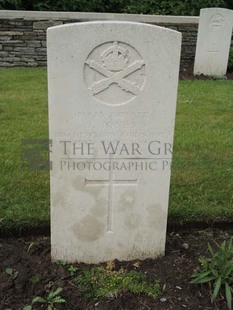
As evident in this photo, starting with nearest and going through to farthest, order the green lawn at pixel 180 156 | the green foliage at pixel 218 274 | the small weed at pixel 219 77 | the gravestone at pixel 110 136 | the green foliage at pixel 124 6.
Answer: the gravestone at pixel 110 136, the green foliage at pixel 218 274, the green lawn at pixel 180 156, the small weed at pixel 219 77, the green foliage at pixel 124 6

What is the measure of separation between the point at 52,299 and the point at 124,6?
881 cm

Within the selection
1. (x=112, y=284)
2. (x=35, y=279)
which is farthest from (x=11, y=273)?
(x=112, y=284)

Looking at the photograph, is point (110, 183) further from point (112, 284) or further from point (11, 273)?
point (11, 273)

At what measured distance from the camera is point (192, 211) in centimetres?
329

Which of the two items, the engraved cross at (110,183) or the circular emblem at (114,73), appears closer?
the circular emblem at (114,73)

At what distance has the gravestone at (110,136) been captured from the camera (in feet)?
7.41

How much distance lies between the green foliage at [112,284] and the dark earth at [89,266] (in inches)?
1.3

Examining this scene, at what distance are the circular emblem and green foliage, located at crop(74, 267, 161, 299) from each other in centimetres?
105

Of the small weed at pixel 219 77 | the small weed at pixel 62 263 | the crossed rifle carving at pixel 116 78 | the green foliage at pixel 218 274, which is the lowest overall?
the small weed at pixel 219 77

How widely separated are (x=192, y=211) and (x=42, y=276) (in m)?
1.31

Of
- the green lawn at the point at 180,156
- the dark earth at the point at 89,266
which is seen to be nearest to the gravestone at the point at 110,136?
the dark earth at the point at 89,266

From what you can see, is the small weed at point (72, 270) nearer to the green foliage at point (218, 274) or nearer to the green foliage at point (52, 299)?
the green foliage at point (52, 299)

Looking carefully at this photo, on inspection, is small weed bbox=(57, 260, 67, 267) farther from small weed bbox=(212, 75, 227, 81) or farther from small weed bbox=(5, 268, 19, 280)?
small weed bbox=(212, 75, 227, 81)

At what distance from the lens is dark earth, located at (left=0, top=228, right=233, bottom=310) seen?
241cm
